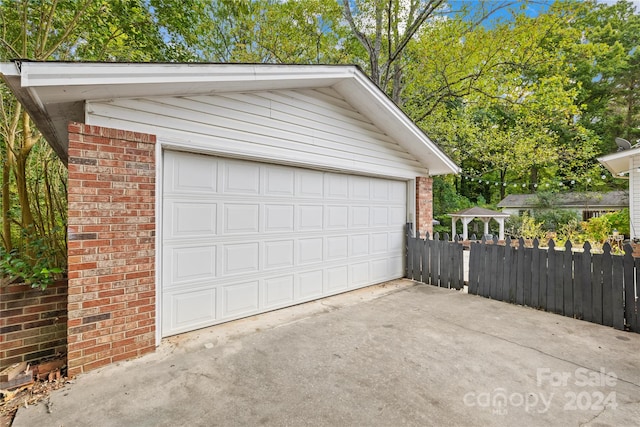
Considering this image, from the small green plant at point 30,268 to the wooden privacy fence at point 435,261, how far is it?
5742 mm

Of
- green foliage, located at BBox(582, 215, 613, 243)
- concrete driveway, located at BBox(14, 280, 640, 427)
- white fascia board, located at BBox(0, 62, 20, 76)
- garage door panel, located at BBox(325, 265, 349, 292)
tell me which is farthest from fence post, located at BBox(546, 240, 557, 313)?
green foliage, located at BBox(582, 215, 613, 243)

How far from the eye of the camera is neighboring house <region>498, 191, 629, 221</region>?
1859cm

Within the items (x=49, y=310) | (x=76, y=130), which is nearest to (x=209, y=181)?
(x=76, y=130)

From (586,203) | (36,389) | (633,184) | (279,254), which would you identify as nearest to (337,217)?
(279,254)

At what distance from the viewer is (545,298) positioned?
4555 millimetres

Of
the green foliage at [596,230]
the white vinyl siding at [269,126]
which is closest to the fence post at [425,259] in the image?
the white vinyl siding at [269,126]

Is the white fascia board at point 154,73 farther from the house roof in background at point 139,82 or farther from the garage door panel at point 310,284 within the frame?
the garage door panel at point 310,284

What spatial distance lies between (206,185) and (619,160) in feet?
46.3

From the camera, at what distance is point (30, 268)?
2.90 m

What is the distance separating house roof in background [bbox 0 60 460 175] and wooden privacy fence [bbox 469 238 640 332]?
340 centimetres

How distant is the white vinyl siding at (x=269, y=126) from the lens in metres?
3.27

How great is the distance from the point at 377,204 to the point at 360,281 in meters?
1.64

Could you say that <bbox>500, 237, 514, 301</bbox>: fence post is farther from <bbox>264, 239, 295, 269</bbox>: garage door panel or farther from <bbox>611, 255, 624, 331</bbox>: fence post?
<bbox>264, 239, 295, 269</bbox>: garage door panel

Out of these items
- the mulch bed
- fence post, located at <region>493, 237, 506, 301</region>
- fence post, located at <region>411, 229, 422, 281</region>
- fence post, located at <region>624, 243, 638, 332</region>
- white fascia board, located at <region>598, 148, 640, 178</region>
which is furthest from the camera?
white fascia board, located at <region>598, 148, 640, 178</region>
